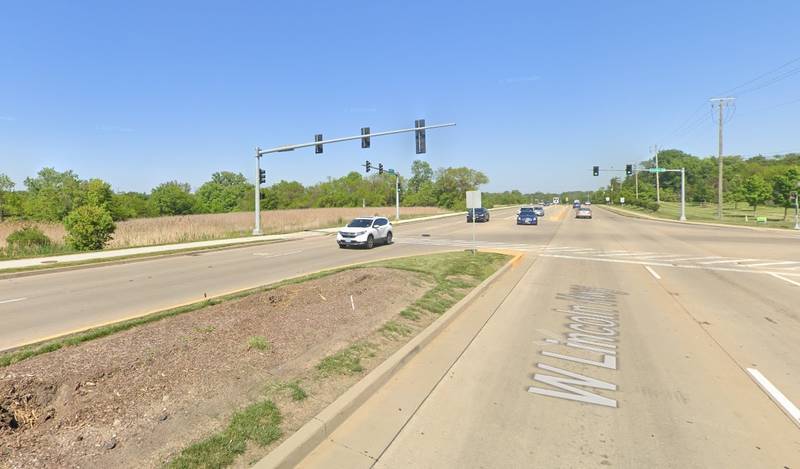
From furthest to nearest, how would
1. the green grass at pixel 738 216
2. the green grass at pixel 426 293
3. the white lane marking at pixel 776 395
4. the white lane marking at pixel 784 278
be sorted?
the green grass at pixel 738 216, the white lane marking at pixel 784 278, the green grass at pixel 426 293, the white lane marking at pixel 776 395

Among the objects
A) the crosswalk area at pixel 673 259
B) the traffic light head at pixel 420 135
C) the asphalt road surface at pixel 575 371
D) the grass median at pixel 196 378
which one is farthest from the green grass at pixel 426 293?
the traffic light head at pixel 420 135

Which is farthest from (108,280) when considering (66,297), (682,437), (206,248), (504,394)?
(682,437)

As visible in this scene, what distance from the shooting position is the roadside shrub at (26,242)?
1817cm

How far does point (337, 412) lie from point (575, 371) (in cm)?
310

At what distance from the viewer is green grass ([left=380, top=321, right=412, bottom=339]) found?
6.14 meters

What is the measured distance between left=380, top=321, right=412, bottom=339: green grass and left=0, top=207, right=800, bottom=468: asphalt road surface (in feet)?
1.61

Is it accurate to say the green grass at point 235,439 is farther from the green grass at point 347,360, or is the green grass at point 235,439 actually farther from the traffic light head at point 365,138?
the traffic light head at point 365,138

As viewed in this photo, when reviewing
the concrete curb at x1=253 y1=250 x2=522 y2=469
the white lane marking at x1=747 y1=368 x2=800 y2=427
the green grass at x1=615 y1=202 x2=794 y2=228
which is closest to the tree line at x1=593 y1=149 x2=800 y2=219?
the green grass at x1=615 y1=202 x2=794 y2=228

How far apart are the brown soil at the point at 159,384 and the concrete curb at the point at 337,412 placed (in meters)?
0.15

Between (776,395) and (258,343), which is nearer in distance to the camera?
(776,395)

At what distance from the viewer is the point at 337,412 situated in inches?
151

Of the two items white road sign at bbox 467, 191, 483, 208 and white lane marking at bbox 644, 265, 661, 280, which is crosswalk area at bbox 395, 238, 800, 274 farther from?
white road sign at bbox 467, 191, 483, 208

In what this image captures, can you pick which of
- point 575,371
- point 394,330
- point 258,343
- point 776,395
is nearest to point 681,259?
point 776,395

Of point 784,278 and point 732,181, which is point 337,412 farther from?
point 732,181
